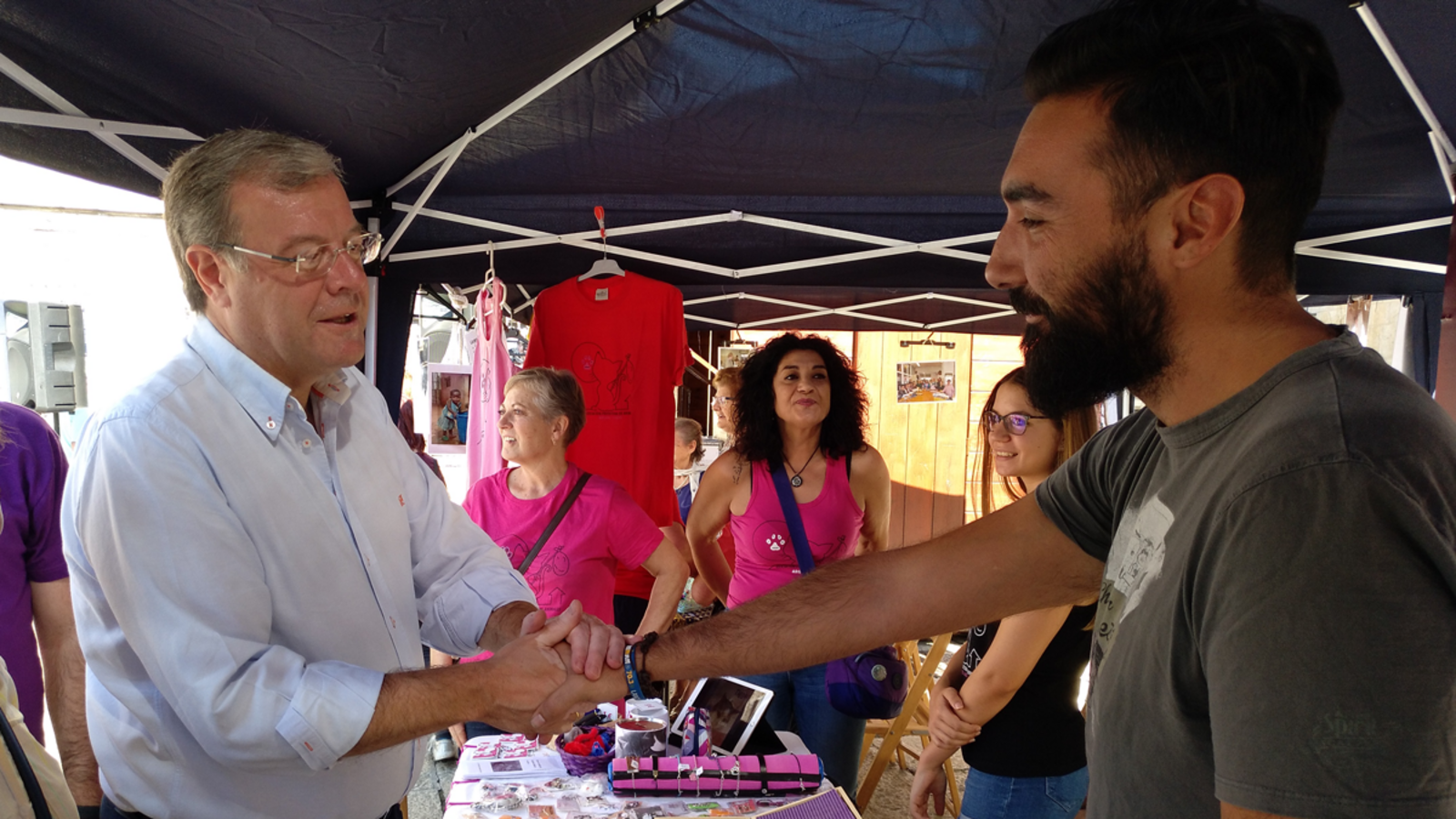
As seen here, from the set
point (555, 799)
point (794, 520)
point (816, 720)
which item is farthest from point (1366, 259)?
point (555, 799)

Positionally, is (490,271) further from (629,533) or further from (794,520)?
(794,520)

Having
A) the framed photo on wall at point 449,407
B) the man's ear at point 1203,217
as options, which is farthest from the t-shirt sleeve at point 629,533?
the man's ear at point 1203,217

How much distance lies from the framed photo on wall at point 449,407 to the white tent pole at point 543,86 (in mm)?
1390

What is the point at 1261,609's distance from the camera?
2.52ft

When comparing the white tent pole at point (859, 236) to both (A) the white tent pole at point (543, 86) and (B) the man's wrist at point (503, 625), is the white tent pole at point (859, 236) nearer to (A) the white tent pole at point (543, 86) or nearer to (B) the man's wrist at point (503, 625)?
(A) the white tent pole at point (543, 86)

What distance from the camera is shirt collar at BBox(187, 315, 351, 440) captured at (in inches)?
58.7

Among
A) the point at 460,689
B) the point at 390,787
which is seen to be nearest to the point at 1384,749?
the point at 460,689

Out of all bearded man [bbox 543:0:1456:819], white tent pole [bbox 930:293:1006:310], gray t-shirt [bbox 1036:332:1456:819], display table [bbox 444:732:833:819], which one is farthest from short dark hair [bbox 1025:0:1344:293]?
white tent pole [bbox 930:293:1006:310]

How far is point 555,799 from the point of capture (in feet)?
Result: 7.05

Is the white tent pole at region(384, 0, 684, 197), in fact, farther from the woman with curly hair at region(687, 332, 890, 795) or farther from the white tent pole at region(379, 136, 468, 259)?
the woman with curly hair at region(687, 332, 890, 795)

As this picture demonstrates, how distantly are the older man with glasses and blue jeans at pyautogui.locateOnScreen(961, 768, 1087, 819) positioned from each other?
1.31m

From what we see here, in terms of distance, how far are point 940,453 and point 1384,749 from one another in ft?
31.7

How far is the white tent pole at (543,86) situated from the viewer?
2381mm

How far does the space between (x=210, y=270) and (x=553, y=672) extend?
105 centimetres
